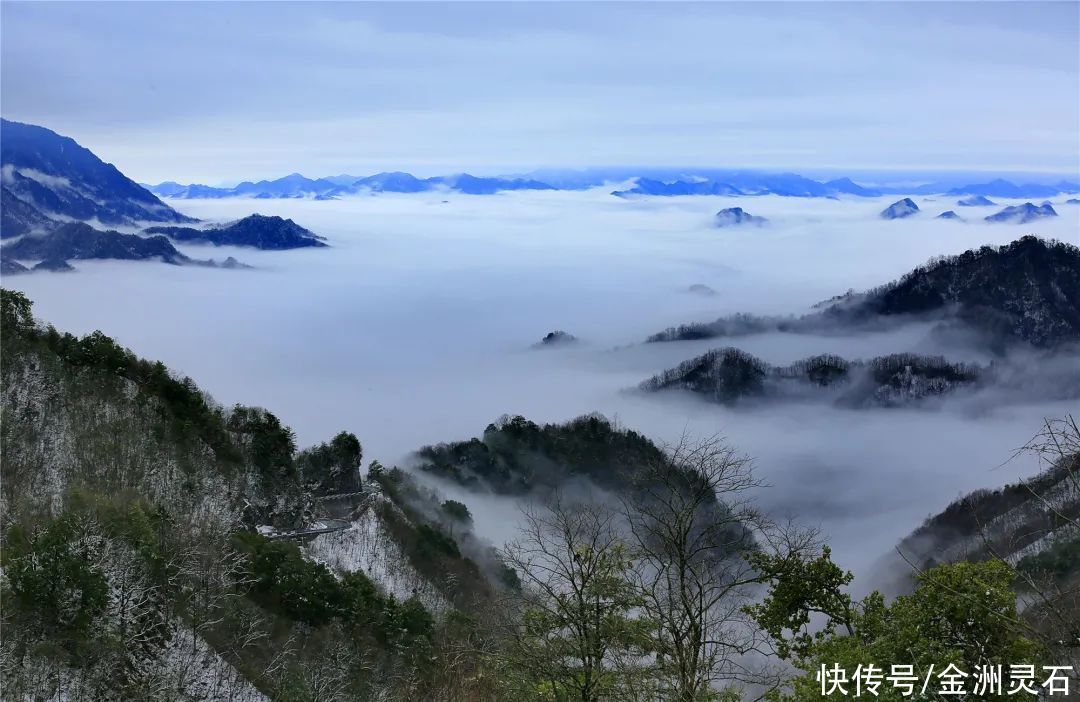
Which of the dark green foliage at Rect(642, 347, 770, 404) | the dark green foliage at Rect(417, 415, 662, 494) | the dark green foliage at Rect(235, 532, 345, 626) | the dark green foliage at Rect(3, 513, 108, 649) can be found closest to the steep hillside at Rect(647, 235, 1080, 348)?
the dark green foliage at Rect(642, 347, 770, 404)

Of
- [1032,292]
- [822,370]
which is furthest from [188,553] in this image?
[1032,292]

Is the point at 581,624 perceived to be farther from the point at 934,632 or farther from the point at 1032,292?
the point at 1032,292

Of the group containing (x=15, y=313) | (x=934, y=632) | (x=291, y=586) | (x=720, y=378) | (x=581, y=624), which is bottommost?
(x=720, y=378)

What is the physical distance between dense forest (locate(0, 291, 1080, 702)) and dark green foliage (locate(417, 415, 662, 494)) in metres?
16.7

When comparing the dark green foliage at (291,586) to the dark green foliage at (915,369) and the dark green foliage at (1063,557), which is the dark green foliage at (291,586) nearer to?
the dark green foliage at (1063,557)

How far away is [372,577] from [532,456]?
3997 centimetres

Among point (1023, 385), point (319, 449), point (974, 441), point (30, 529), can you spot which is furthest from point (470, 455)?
point (1023, 385)

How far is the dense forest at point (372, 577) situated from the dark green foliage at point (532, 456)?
1671cm

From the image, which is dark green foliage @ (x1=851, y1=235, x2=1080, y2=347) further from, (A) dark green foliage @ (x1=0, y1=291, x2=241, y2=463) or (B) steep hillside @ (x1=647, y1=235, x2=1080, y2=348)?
(A) dark green foliage @ (x1=0, y1=291, x2=241, y2=463)

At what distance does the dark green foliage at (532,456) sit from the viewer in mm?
76875

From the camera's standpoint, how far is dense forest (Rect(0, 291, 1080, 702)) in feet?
38.0

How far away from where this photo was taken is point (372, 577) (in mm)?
41781

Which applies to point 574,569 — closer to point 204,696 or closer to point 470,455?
point 204,696

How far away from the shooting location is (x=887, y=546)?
8406cm
